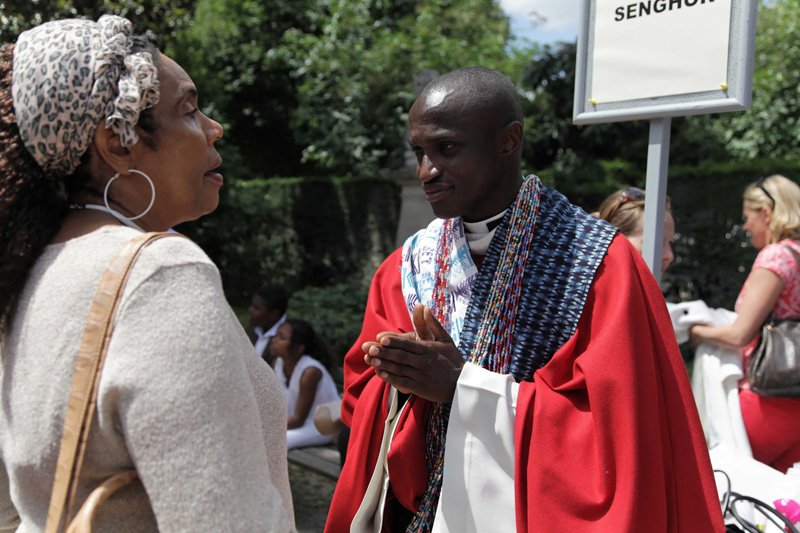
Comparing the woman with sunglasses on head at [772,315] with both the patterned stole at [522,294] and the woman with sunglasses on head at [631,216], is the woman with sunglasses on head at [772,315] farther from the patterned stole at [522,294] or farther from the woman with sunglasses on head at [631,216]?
the patterned stole at [522,294]

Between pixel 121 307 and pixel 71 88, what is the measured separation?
360 millimetres

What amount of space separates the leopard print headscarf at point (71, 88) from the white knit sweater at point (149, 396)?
0.15 m

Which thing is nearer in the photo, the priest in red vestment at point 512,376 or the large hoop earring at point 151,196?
the large hoop earring at point 151,196

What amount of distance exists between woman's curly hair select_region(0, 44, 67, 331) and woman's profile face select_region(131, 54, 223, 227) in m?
0.16

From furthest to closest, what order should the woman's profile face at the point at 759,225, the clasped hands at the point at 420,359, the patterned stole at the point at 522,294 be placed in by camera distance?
the woman's profile face at the point at 759,225 < the patterned stole at the point at 522,294 < the clasped hands at the point at 420,359

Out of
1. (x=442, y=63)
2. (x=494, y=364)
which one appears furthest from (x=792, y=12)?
(x=494, y=364)

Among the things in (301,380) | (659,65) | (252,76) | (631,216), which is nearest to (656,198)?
(659,65)

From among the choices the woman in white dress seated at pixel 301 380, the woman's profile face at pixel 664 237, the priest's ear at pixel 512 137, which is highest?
the priest's ear at pixel 512 137

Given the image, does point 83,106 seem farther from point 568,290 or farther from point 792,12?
point 792,12

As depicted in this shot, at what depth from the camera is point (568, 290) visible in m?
1.91

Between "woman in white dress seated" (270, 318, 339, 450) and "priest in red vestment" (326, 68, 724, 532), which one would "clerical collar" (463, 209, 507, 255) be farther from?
"woman in white dress seated" (270, 318, 339, 450)

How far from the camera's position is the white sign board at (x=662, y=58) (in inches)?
86.4

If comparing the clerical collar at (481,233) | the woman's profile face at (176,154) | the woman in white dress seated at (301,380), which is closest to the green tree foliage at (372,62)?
the woman in white dress seated at (301,380)

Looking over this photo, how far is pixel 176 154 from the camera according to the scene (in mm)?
1331
